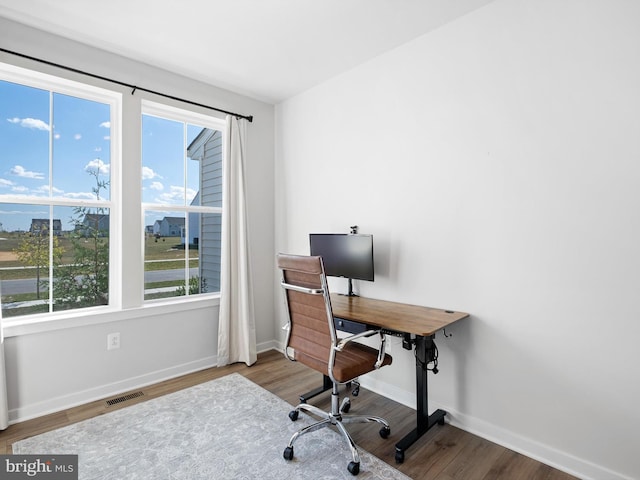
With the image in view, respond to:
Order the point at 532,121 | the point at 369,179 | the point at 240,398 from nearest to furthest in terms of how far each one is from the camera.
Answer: the point at 532,121 < the point at 240,398 < the point at 369,179

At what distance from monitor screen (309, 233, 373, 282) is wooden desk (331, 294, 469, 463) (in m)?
0.37

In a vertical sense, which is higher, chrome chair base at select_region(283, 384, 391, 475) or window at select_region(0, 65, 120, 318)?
window at select_region(0, 65, 120, 318)

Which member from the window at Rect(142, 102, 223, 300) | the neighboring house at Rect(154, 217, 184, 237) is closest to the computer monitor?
the window at Rect(142, 102, 223, 300)

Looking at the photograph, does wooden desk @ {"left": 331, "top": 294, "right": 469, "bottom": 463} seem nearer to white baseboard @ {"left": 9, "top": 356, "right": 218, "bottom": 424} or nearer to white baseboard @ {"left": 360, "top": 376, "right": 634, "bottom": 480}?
white baseboard @ {"left": 360, "top": 376, "right": 634, "bottom": 480}

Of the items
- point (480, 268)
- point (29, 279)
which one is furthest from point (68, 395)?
point (480, 268)

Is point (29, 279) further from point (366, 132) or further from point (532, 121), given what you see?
point (532, 121)

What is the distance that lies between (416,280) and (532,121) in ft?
4.17

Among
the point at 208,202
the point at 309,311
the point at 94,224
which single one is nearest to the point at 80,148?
the point at 94,224

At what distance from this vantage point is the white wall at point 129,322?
247 cm

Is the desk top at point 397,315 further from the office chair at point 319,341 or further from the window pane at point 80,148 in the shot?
the window pane at point 80,148

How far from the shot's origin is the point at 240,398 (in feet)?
9.04

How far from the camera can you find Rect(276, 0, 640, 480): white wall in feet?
5.82

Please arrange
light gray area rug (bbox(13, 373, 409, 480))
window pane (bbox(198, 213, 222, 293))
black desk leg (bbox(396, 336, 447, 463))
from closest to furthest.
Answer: light gray area rug (bbox(13, 373, 409, 480))
black desk leg (bbox(396, 336, 447, 463))
window pane (bbox(198, 213, 222, 293))

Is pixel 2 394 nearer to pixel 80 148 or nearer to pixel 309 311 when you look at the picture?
pixel 80 148
